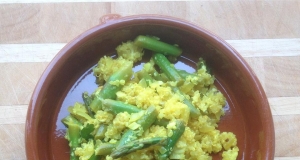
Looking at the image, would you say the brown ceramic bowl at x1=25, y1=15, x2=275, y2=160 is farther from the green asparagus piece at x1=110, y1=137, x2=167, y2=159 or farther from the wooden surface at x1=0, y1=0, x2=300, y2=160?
the green asparagus piece at x1=110, y1=137, x2=167, y2=159

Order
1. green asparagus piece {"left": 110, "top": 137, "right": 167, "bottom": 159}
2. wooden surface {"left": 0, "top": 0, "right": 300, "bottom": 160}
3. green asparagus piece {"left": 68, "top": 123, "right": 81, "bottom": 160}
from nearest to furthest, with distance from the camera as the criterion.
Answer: green asparagus piece {"left": 110, "top": 137, "right": 167, "bottom": 159}
green asparagus piece {"left": 68, "top": 123, "right": 81, "bottom": 160}
wooden surface {"left": 0, "top": 0, "right": 300, "bottom": 160}

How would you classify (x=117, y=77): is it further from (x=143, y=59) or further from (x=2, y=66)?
(x=2, y=66)

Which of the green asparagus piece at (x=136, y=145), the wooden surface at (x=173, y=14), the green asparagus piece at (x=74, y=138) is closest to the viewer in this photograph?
the green asparagus piece at (x=136, y=145)

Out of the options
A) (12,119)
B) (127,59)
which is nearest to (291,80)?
(127,59)

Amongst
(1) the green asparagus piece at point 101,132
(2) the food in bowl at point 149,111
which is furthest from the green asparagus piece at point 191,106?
(1) the green asparagus piece at point 101,132

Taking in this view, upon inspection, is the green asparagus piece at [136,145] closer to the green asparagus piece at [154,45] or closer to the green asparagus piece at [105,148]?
the green asparagus piece at [105,148]

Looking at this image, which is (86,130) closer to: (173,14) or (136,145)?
(136,145)

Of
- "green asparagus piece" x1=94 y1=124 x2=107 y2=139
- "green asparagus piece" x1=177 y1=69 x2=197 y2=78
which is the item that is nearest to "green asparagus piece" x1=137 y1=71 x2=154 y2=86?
"green asparagus piece" x1=177 y1=69 x2=197 y2=78
